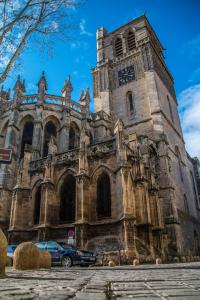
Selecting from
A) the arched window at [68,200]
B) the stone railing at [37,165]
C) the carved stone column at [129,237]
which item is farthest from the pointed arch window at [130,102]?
the carved stone column at [129,237]

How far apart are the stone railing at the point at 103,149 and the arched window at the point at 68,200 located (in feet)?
7.08

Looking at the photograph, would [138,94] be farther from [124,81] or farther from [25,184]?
[25,184]

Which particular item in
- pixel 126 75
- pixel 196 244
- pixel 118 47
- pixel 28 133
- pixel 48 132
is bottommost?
pixel 196 244

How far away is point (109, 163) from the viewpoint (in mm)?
16578

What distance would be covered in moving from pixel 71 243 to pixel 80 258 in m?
1.44

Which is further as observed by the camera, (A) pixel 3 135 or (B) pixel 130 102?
(B) pixel 130 102

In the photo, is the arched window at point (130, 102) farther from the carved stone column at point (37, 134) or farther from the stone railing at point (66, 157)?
the stone railing at point (66, 157)

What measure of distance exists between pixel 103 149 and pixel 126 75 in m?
21.5

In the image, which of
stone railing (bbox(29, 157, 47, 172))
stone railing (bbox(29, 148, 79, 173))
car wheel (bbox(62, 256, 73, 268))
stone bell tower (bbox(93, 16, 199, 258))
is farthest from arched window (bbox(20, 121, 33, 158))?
car wheel (bbox(62, 256, 73, 268))

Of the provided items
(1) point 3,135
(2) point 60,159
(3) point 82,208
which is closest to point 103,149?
(2) point 60,159

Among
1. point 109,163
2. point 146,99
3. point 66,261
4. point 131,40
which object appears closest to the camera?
point 66,261

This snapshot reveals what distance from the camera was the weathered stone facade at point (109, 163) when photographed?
15656 millimetres

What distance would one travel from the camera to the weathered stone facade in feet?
51.4

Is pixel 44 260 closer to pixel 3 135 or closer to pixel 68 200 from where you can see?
pixel 68 200
